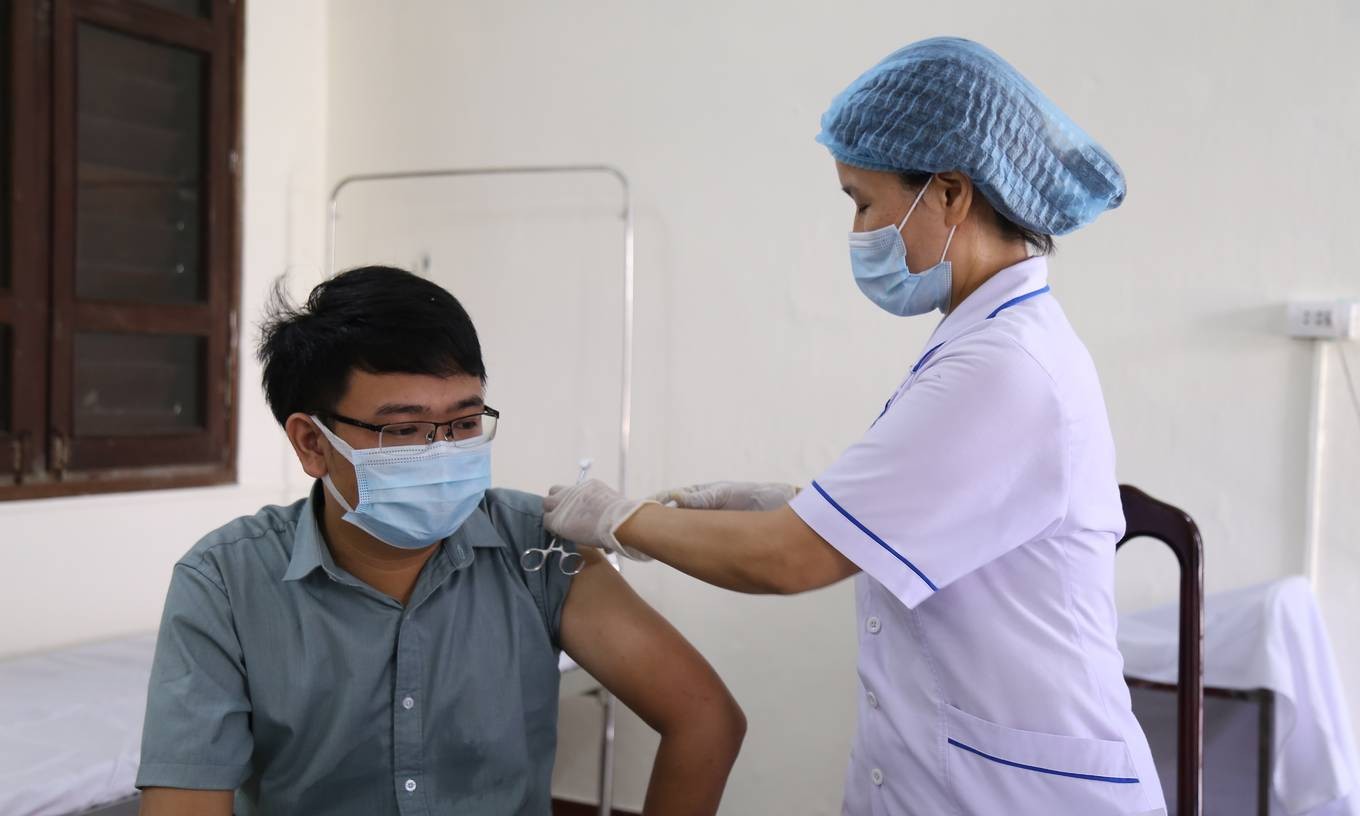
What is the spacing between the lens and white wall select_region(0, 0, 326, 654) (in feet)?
9.00

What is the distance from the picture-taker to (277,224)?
336cm

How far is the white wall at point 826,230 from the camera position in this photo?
94.3 inches

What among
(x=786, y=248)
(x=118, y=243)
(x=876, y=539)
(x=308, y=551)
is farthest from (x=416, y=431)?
(x=118, y=243)

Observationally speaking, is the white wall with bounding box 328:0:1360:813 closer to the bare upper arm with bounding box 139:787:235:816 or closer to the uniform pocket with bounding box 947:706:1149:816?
the uniform pocket with bounding box 947:706:1149:816

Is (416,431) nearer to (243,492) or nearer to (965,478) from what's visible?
(965,478)

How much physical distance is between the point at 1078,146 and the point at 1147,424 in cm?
136

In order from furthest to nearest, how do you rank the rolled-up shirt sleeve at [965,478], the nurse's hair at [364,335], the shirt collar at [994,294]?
the nurse's hair at [364,335]
the shirt collar at [994,294]
the rolled-up shirt sleeve at [965,478]

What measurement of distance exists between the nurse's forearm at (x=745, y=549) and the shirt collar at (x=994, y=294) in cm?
27

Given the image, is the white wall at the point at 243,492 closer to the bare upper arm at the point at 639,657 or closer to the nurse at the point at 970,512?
the bare upper arm at the point at 639,657

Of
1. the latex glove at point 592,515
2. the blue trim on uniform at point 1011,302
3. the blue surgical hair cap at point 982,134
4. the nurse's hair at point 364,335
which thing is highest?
the blue surgical hair cap at point 982,134

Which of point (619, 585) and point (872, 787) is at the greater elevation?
point (619, 585)

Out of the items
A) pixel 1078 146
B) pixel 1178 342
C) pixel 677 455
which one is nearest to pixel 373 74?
pixel 677 455

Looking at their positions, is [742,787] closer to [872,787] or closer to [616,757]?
[616,757]

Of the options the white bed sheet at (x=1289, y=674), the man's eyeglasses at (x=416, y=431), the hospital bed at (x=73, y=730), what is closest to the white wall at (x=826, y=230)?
the white bed sheet at (x=1289, y=674)
